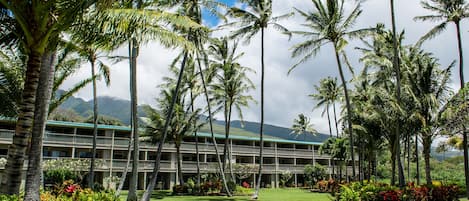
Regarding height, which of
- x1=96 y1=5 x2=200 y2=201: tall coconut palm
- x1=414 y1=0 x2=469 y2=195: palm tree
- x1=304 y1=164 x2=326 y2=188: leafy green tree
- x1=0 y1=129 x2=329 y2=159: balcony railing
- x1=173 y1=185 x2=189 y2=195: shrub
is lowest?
x1=173 y1=185 x2=189 y2=195: shrub

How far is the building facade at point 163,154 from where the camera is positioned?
29020 millimetres

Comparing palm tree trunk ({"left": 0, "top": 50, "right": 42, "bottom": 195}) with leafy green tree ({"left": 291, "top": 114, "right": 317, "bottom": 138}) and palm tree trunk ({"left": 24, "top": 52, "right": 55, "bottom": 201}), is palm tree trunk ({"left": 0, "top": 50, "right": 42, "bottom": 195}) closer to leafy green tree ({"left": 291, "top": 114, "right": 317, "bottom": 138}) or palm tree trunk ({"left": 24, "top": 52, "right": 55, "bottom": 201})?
palm tree trunk ({"left": 24, "top": 52, "right": 55, "bottom": 201})

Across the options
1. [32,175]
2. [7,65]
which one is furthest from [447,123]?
[7,65]

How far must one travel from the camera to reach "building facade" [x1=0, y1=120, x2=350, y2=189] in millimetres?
29020

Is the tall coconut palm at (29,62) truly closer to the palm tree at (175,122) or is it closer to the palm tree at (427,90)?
the palm tree at (427,90)

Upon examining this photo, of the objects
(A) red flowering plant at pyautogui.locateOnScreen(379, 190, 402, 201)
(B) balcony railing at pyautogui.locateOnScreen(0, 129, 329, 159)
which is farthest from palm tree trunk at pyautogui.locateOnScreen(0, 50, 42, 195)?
(B) balcony railing at pyautogui.locateOnScreen(0, 129, 329, 159)

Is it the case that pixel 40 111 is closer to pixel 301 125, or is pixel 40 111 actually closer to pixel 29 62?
pixel 29 62

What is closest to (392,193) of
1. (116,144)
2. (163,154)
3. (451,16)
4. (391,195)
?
(391,195)

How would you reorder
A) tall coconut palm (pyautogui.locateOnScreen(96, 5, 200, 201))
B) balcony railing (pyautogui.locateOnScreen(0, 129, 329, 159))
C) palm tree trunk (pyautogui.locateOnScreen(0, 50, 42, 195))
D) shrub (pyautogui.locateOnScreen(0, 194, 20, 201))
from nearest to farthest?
1. shrub (pyautogui.locateOnScreen(0, 194, 20, 201))
2. palm tree trunk (pyautogui.locateOnScreen(0, 50, 42, 195))
3. tall coconut palm (pyautogui.locateOnScreen(96, 5, 200, 201))
4. balcony railing (pyautogui.locateOnScreen(0, 129, 329, 159))

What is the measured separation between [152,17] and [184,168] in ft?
89.6

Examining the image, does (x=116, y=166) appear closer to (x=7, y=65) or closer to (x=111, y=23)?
(x=7, y=65)

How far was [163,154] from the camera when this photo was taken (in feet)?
120

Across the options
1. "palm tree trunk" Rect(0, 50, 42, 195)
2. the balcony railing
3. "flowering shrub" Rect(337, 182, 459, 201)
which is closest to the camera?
"palm tree trunk" Rect(0, 50, 42, 195)

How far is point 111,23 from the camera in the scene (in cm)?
890
